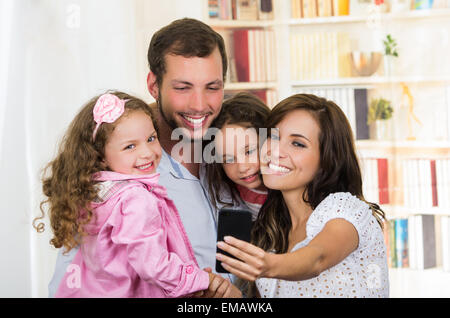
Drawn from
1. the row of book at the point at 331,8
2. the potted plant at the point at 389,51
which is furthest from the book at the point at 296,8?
the potted plant at the point at 389,51

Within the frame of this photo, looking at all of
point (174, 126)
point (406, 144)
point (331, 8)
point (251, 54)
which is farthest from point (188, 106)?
point (406, 144)

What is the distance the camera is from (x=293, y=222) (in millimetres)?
1232

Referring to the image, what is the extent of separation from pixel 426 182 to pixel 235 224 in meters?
0.74

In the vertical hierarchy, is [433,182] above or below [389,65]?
below

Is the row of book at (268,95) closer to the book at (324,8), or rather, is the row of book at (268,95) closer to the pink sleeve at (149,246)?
the book at (324,8)

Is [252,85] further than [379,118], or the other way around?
[379,118]

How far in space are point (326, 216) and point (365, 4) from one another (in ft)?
2.17

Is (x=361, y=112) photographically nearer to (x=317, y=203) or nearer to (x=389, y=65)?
(x=389, y=65)

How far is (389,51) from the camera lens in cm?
159

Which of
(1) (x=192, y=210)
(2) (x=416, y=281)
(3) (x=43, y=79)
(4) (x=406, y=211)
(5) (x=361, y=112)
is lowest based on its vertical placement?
(2) (x=416, y=281)

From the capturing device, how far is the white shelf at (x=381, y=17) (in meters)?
1.40

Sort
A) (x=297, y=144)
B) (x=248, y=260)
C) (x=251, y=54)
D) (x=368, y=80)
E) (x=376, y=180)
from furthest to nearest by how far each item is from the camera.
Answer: (x=376, y=180)
(x=368, y=80)
(x=251, y=54)
(x=297, y=144)
(x=248, y=260)

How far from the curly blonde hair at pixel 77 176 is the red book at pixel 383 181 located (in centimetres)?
78
